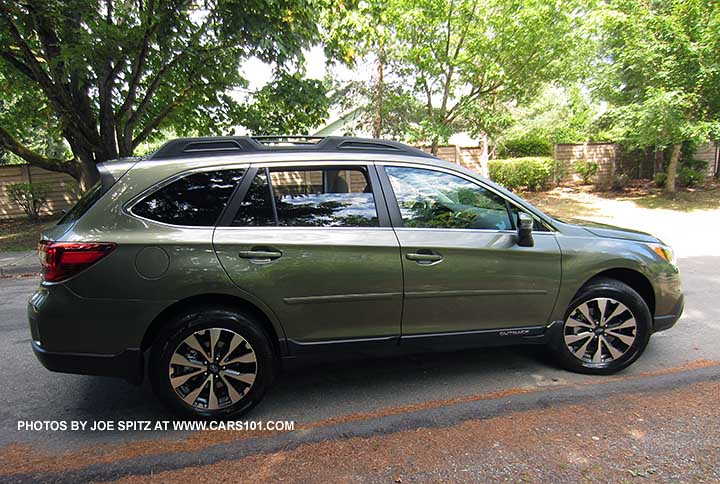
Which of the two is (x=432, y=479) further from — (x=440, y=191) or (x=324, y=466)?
(x=440, y=191)

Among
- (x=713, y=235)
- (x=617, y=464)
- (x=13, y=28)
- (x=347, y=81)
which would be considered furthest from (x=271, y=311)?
(x=347, y=81)

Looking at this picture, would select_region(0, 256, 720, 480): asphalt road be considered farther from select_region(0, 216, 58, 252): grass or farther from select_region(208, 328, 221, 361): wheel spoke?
select_region(0, 216, 58, 252): grass

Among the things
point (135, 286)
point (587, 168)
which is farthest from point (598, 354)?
point (587, 168)

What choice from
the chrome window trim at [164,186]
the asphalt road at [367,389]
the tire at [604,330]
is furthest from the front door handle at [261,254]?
the tire at [604,330]

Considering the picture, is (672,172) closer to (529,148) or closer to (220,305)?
(529,148)

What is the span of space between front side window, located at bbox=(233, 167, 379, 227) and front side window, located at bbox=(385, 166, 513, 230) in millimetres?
246

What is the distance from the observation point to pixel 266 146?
119 inches

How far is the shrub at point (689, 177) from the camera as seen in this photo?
1491cm

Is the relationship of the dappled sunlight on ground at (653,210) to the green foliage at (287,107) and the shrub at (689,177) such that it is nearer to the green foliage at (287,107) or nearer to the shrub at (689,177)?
the shrub at (689,177)

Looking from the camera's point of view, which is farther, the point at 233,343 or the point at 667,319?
the point at 667,319

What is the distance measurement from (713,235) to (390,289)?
9.51 metres

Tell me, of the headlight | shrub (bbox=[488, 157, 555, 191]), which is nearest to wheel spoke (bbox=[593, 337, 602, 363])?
the headlight

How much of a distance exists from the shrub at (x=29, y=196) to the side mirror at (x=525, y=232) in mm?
14073

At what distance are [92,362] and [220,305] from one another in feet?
2.65
